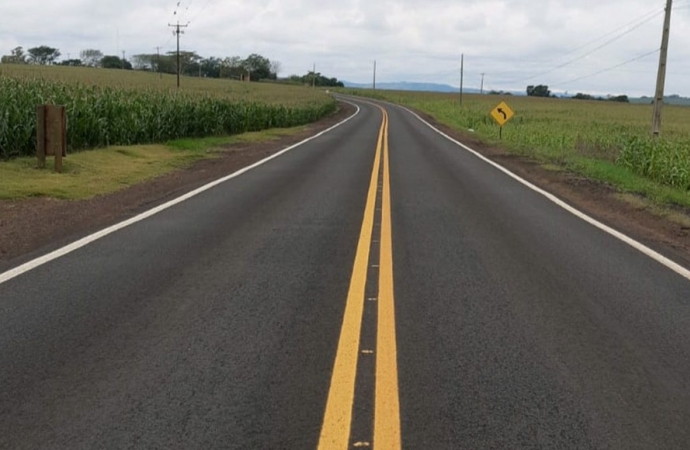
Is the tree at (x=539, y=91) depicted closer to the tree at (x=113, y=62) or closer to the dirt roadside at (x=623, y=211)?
the tree at (x=113, y=62)

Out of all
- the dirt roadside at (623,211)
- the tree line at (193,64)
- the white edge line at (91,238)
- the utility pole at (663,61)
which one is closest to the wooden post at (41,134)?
the white edge line at (91,238)

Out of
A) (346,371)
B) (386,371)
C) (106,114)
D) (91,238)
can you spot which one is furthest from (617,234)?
(106,114)

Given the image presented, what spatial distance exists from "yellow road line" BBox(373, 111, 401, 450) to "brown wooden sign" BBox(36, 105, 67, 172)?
9.11 m

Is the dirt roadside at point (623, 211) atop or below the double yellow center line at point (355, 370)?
atop

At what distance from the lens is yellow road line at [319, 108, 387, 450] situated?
11.8 ft

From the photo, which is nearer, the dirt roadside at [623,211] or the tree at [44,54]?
the dirt roadside at [623,211]

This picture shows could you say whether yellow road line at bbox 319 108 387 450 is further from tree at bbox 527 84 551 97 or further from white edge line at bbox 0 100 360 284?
tree at bbox 527 84 551 97

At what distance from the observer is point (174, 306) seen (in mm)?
5758

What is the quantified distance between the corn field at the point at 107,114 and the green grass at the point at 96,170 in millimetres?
629

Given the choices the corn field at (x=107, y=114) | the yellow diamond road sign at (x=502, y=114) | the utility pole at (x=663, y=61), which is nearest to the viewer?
the corn field at (x=107, y=114)

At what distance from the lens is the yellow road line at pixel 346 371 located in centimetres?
360

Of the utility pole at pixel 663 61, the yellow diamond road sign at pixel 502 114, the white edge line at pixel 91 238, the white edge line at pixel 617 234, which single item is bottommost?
the white edge line at pixel 91 238

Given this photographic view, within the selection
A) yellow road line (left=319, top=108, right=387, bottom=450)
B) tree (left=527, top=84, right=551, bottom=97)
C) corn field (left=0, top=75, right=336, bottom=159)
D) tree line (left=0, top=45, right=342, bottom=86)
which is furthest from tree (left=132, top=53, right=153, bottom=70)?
yellow road line (left=319, top=108, right=387, bottom=450)

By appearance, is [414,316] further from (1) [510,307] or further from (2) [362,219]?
(2) [362,219]
